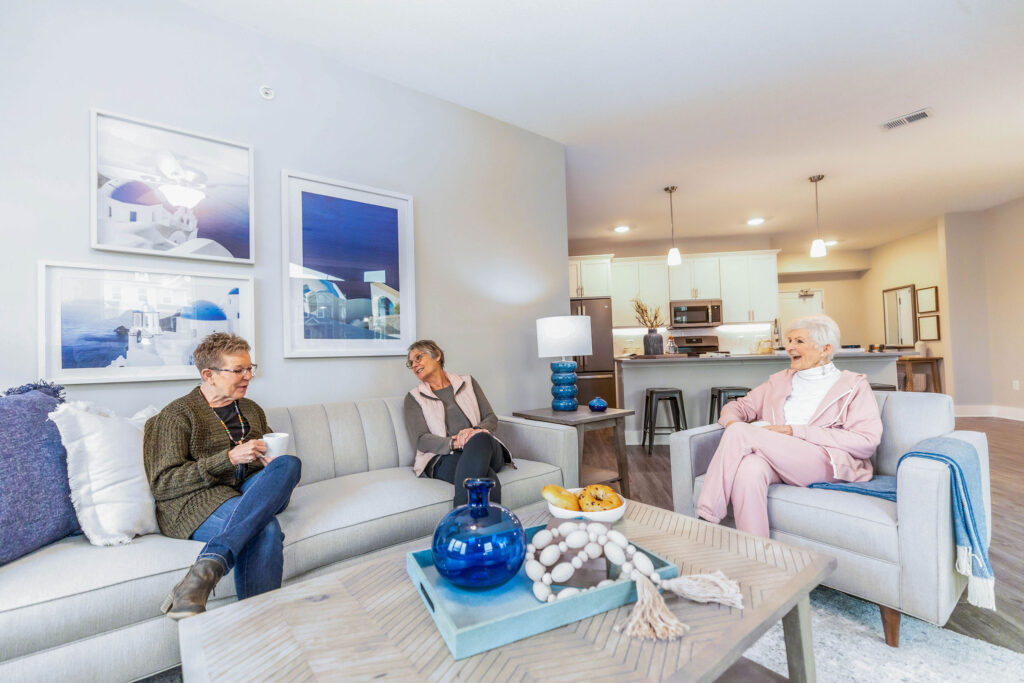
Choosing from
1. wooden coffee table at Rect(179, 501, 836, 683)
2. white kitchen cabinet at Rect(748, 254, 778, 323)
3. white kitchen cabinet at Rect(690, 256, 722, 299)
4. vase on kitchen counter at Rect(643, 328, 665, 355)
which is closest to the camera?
wooden coffee table at Rect(179, 501, 836, 683)

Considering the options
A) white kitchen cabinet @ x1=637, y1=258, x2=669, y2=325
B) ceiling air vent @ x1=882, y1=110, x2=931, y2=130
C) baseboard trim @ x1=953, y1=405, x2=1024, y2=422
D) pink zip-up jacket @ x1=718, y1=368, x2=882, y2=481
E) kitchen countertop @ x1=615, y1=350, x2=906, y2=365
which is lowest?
baseboard trim @ x1=953, y1=405, x2=1024, y2=422

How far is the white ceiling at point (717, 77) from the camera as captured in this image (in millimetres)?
2639

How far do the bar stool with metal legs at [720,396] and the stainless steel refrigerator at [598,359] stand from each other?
1830 millimetres

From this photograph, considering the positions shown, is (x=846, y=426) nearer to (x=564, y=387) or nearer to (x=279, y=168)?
(x=564, y=387)

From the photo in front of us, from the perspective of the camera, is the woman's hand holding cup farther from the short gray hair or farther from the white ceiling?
the short gray hair

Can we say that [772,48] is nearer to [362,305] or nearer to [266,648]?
[362,305]

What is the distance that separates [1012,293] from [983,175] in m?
2.16

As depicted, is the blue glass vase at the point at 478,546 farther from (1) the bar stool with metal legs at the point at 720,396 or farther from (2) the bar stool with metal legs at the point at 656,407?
(1) the bar stool with metal legs at the point at 720,396

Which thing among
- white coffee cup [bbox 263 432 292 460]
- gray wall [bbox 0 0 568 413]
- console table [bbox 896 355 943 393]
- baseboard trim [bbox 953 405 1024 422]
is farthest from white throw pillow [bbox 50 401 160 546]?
baseboard trim [bbox 953 405 1024 422]

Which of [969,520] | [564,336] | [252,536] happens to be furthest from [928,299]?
[252,536]

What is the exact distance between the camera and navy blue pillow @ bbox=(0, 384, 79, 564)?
1.43m

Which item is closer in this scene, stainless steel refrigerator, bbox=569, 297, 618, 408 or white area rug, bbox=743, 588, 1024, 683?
white area rug, bbox=743, 588, 1024, 683

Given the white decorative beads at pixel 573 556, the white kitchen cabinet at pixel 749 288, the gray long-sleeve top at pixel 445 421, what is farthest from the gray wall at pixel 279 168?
the white kitchen cabinet at pixel 749 288

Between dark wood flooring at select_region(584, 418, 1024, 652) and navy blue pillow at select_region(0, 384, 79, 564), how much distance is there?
2.91 meters
